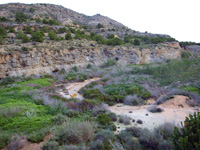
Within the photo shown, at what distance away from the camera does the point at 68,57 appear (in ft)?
80.8

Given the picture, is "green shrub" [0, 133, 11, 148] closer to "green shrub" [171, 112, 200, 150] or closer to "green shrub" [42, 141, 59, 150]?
"green shrub" [42, 141, 59, 150]

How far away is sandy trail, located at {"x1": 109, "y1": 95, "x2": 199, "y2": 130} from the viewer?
653 cm

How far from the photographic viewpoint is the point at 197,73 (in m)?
12.0

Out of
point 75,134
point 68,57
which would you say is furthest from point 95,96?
point 68,57

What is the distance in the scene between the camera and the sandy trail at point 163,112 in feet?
21.4

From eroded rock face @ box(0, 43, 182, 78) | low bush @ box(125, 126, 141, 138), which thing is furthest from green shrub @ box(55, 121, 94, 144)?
eroded rock face @ box(0, 43, 182, 78)

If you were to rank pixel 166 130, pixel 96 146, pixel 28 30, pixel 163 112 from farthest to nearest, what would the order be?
1. pixel 28 30
2. pixel 163 112
3. pixel 166 130
4. pixel 96 146

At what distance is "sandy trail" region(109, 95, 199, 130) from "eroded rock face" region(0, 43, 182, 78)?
14950 millimetres

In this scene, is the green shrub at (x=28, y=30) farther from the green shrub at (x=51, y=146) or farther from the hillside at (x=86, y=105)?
the green shrub at (x=51, y=146)

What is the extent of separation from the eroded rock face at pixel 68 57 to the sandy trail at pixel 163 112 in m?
14.9

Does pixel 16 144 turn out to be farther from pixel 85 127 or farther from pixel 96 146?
pixel 96 146

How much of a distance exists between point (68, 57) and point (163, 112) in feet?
64.4

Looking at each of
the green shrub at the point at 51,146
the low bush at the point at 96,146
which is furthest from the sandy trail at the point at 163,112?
the green shrub at the point at 51,146

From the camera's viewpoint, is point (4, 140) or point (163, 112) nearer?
point (4, 140)
